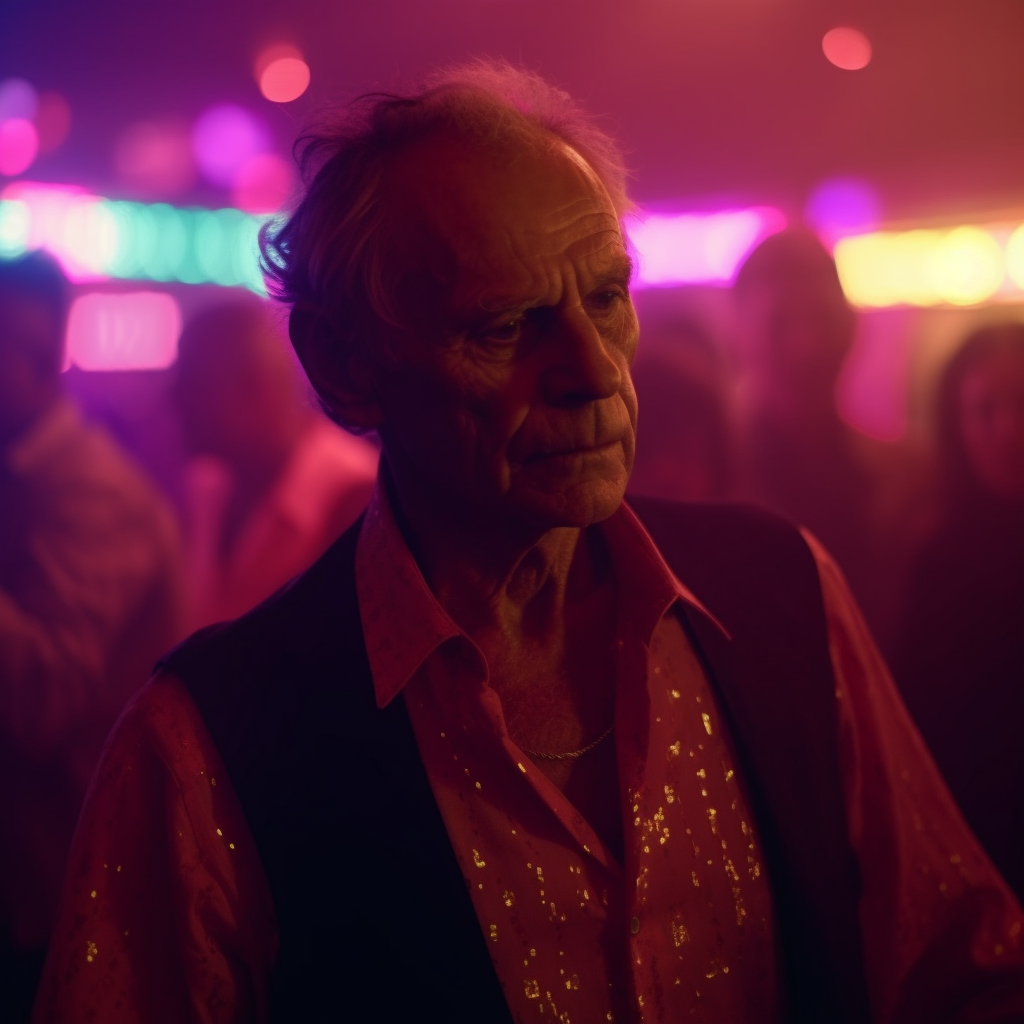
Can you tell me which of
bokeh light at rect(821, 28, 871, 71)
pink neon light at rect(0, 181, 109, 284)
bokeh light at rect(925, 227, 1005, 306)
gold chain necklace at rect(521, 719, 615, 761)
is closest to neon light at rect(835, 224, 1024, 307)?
bokeh light at rect(925, 227, 1005, 306)

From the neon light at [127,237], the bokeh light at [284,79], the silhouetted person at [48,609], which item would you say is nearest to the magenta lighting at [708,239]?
the bokeh light at [284,79]

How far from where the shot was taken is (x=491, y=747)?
2.74 ft

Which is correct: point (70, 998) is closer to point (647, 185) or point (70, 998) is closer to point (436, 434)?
point (436, 434)

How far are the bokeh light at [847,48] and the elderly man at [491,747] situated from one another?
122cm

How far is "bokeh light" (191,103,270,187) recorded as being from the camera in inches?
70.1

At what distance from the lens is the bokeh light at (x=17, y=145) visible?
156cm

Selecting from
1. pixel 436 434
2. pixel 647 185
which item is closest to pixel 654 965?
pixel 436 434

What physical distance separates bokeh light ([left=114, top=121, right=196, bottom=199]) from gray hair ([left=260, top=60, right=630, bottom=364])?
0.94 m

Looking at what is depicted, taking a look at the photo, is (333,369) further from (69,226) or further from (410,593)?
(69,226)

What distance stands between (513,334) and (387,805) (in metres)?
0.46

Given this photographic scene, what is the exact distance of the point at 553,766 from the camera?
0.89 meters

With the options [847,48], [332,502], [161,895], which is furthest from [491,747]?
[847,48]

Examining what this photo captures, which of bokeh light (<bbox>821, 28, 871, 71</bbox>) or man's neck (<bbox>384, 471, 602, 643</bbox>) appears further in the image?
bokeh light (<bbox>821, 28, 871, 71</bbox>)

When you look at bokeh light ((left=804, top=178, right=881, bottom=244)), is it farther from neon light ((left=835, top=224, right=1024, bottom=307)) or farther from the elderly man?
the elderly man
